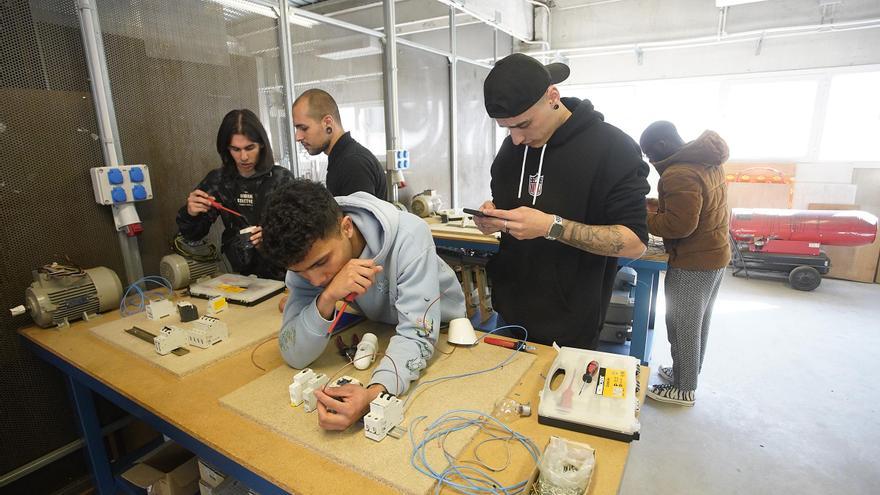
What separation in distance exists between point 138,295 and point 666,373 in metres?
2.97

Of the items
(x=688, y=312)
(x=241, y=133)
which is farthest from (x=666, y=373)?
(x=241, y=133)

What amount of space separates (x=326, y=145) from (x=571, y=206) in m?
1.24

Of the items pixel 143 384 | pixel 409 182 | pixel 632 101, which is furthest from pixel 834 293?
pixel 143 384

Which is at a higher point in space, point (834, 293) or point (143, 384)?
point (143, 384)

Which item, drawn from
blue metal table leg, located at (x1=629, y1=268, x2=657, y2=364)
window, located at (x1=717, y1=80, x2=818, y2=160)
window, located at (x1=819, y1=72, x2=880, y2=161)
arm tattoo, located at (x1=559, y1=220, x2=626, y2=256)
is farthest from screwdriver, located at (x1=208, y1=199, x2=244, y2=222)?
window, located at (x1=819, y1=72, x2=880, y2=161)

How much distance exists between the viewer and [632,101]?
5648 mm

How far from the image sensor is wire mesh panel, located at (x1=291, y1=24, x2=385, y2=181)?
2623 millimetres

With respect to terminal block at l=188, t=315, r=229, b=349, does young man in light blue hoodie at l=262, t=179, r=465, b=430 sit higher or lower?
higher

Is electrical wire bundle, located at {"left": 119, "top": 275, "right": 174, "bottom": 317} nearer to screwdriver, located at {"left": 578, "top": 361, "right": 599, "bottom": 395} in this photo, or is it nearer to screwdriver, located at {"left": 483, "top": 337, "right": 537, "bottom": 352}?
screwdriver, located at {"left": 483, "top": 337, "right": 537, "bottom": 352}

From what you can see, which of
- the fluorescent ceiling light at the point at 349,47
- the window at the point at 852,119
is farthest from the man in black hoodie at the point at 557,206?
the window at the point at 852,119

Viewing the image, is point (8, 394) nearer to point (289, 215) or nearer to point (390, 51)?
point (289, 215)

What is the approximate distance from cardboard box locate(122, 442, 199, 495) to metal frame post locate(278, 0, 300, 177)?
1572 mm

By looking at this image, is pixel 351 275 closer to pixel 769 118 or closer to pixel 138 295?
pixel 138 295

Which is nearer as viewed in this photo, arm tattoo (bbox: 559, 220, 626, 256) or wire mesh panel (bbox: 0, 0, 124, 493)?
arm tattoo (bbox: 559, 220, 626, 256)
